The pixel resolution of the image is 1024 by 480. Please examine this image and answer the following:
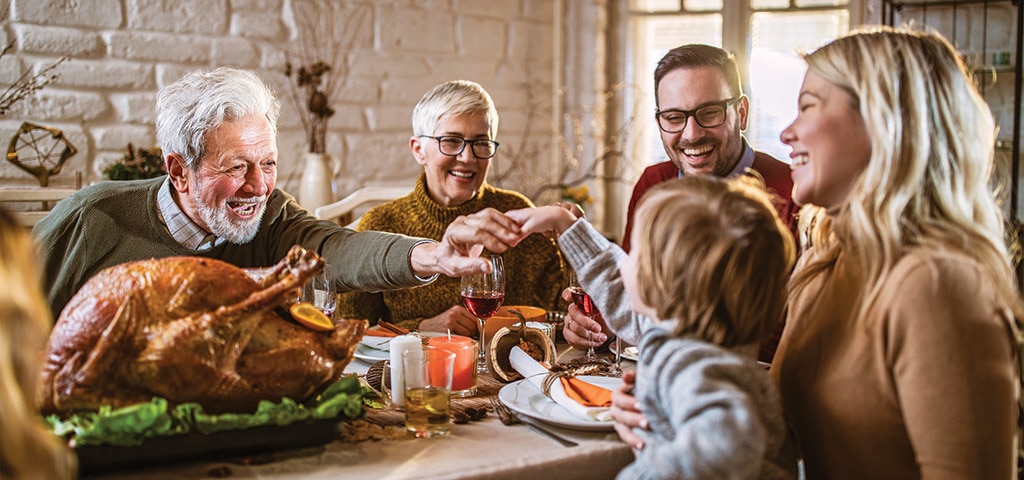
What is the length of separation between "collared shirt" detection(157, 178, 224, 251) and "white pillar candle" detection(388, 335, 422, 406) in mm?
853

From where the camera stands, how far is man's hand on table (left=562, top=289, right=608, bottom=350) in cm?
193

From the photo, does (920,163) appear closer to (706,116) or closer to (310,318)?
(310,318)

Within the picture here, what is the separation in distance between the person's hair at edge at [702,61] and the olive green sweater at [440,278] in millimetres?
704

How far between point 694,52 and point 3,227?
80.3 inches

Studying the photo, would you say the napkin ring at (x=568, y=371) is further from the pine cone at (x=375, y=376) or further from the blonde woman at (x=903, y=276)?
the blonde woman at (x=903, y=276)

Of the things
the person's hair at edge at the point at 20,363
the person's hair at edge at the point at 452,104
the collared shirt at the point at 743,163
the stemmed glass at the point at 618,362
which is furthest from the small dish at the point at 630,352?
the person's hair at edge at the point at 20,363

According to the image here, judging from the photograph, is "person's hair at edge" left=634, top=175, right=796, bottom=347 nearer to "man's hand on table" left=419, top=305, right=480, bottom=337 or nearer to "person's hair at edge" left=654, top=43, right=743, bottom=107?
"man's hand on table" left=419, top=305, right=480, bottom=337

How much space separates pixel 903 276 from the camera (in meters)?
1.26

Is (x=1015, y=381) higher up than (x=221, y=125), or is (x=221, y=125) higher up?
(x=221, y=125)

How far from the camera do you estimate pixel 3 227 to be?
33.3 inches

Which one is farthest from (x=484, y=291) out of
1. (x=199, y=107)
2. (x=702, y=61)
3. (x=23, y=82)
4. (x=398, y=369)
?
(x=23, y=82)

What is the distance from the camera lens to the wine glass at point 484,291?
1854 mm

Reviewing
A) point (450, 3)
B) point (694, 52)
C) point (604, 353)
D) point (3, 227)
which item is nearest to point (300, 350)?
point (3, 227)

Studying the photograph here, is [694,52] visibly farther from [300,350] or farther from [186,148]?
[300,350]
